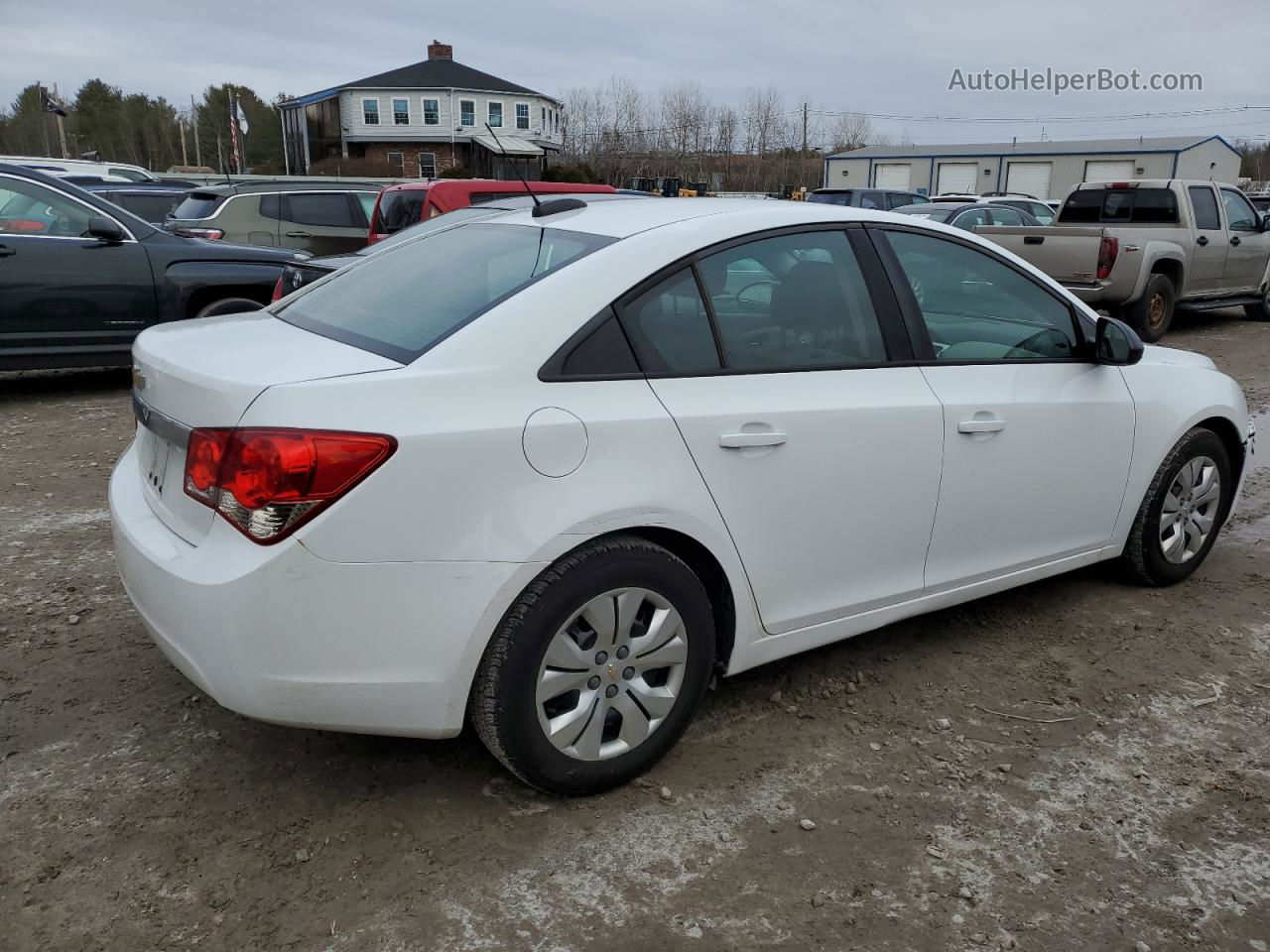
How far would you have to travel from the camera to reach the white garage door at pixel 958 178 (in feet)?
195

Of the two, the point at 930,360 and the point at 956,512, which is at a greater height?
the point at 930,360

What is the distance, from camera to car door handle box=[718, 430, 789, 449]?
289cm

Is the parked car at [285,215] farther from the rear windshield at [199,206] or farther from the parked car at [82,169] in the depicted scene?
the parked car at [82,169]

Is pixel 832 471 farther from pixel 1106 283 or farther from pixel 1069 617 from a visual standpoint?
pixel 1106 283

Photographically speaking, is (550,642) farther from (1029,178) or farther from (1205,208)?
(1029,178)

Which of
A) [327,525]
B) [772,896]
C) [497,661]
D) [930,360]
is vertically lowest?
[772,896]

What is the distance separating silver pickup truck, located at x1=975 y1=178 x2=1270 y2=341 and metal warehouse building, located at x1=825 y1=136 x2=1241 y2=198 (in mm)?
46002

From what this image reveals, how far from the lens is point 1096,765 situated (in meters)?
3.15

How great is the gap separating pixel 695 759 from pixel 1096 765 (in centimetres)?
121

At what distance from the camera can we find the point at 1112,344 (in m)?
3.91

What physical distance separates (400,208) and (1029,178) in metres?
55.5

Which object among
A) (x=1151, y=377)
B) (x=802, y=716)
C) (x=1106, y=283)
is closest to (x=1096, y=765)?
(x=802, y=716)

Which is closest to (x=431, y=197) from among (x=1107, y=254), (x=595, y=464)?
(x=1107, y=254)

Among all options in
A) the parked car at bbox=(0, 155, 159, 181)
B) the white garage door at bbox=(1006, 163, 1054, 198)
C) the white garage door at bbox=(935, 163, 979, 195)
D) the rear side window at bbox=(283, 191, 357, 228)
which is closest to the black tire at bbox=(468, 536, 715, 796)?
the rear side window at bbox=(283, 191, 357, 228)
